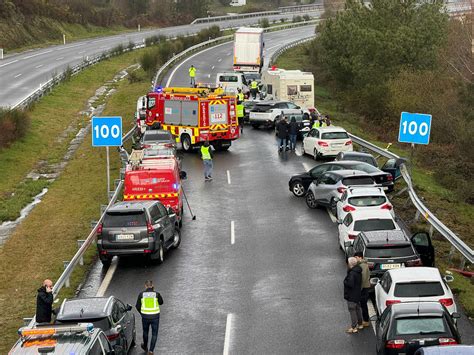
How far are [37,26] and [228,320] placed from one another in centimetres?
8181

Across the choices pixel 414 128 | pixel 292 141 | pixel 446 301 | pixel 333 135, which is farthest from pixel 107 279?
pixel 292 141

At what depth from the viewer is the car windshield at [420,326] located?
15.7 metres

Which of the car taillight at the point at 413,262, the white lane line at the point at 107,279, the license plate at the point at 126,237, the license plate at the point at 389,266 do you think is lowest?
the white lane line at the point at 107,279

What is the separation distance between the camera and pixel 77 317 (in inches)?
626

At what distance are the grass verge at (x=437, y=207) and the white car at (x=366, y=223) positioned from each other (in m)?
1.85

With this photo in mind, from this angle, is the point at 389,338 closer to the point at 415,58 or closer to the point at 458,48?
the point at 415,58

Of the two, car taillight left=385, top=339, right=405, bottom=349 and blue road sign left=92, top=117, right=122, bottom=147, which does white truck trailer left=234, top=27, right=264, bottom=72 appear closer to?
blue road sign left=92, top=117, right=122, bottom=147

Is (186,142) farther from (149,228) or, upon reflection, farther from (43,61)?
(43,61)

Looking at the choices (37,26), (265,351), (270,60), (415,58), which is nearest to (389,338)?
(265,351)

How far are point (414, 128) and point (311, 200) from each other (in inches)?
164

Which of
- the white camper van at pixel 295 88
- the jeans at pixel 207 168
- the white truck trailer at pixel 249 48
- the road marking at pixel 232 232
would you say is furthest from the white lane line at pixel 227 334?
the white truck trailer at pixel 249 48

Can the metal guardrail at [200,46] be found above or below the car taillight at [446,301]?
below

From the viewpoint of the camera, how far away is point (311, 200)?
3016 cm

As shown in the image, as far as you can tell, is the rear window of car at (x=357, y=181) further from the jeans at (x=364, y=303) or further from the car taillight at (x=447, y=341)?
Result: the car taillight at (x=447, y=341)
